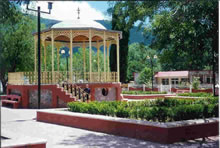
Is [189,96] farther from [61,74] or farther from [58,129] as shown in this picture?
[58,129]

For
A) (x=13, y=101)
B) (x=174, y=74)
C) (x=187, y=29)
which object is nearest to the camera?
(x=187, y=29)

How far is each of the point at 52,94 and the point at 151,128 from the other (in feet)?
36.6

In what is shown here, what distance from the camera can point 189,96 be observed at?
25266 mm

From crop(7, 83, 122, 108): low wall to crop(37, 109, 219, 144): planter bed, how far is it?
7246mm

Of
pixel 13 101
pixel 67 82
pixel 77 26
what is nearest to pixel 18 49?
pixel 13 101

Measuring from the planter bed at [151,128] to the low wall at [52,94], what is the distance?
7.25m

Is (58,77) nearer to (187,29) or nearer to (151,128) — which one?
(187,29)

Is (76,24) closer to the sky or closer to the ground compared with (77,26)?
closer to the sky

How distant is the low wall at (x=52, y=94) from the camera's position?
18.7 meters

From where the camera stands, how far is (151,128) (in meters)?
8.72

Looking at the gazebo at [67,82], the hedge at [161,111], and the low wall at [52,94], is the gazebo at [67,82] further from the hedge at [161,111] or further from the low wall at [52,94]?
the hedge at [161,111]

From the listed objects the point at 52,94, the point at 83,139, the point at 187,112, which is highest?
Result: the point at 52,94

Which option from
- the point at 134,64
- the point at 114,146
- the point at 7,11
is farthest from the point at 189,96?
the point at 134,64

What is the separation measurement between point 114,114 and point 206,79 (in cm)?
4184
